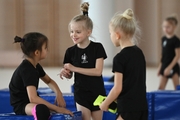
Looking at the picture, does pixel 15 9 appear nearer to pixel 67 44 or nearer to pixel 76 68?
pixel 67 44

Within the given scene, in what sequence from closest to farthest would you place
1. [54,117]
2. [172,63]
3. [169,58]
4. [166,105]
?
[54,117]
[166,105]
[172,63]
[169,58]

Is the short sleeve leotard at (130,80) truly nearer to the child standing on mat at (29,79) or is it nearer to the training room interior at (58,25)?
the child standing on mat at (29,79)

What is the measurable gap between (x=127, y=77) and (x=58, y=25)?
990 centimetres

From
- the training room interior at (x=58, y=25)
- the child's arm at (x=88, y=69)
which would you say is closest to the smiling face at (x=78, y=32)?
the child's arm at (x=88, y=69)

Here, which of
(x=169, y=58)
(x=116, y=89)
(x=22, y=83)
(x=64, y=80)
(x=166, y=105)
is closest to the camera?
(x=116, y=89)

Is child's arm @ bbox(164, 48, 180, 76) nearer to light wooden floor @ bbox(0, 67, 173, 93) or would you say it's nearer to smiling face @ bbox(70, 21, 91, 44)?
light wooden floor @ bbox(0, 67, 173, 93)

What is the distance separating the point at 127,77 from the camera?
358 cm

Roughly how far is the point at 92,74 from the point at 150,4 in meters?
9.11

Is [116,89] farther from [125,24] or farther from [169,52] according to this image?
[169,52]

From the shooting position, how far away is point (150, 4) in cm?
1280

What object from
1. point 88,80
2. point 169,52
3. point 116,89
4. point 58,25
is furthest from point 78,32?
point 58,25

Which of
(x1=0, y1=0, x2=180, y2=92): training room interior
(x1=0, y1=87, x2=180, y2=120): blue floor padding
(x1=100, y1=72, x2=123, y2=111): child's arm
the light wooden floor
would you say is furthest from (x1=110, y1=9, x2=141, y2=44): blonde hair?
(x1=0, y1=0, x2=180, y2=92): training room interior

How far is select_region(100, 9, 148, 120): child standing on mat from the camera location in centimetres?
354

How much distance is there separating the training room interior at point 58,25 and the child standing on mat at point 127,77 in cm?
837
